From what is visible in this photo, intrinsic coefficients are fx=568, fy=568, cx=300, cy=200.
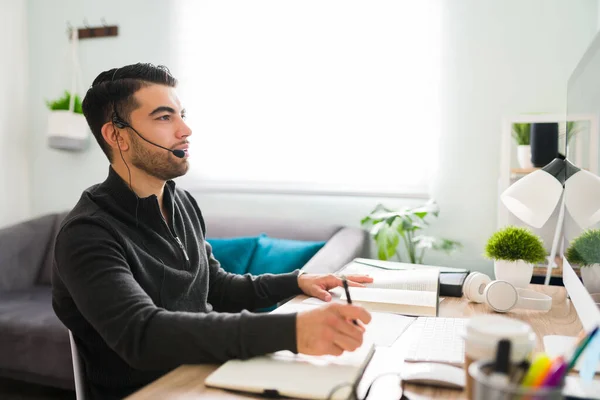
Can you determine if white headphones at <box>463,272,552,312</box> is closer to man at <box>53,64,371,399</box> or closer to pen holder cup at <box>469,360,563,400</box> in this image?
man at <box>53,64,371,399</box>

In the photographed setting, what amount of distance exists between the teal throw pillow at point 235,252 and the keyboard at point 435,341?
4.43ft

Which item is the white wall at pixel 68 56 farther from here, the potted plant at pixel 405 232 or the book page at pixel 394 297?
the book page at pixel 394 297

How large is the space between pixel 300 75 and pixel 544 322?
1.92 meters

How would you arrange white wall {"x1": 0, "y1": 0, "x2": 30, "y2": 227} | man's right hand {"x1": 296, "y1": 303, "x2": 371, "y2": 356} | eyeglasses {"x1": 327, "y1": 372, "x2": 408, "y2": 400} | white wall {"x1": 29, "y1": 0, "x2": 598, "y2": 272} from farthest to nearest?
1. white wall {"x1": 0, "y1": 0, "x2": 30, "y2": 227}
2. white wall {"x1": 29, "y1": 0, "x2": 598, "y2": 272}
3. man's right hand {"x1": 296, "y1": 303, "x2": 371, "y2": 356}
4. eyeglasses {"x1": 327, "y1": 372, "x2": 408, "y2": 400}

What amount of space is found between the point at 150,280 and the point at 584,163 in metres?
0.91

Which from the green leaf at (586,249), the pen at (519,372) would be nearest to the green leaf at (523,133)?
the green leaf at (586,249)

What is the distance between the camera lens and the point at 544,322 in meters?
1.22

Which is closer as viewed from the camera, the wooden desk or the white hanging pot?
the wooden desk

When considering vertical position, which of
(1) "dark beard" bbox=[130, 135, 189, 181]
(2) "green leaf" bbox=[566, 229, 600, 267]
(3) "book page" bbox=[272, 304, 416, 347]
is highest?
(1) "dark beard" bbox=[130, 135, 189, 181]

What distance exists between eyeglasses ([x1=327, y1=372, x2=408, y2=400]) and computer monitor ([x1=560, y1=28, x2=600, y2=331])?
12.0 inches

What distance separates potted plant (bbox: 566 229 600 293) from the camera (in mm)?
941

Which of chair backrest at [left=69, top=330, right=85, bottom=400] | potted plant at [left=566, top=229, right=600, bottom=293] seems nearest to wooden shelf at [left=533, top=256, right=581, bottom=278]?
potted plant at [left=566, top=229, right=600, bottom=293]

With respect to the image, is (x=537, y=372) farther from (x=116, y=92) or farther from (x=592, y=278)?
(x=116, y=92)

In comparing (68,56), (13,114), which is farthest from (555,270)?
(13,114)
